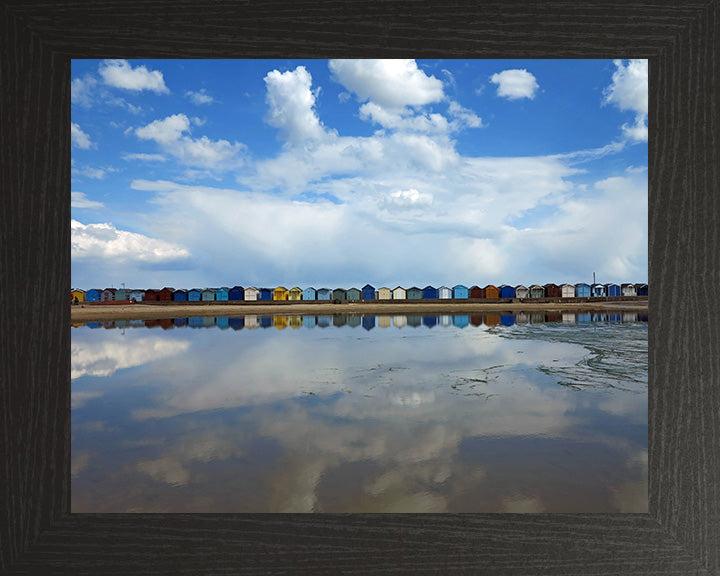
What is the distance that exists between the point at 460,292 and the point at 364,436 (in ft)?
142

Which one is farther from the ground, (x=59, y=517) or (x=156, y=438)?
(x=59, y=517)

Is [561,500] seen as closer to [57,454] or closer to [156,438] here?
[57,454]

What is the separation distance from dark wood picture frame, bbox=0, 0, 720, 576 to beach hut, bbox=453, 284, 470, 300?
148 feet

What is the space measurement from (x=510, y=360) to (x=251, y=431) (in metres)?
5.72

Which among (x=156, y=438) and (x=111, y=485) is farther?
(x=156, y=438)

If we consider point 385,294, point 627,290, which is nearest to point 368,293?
point 385,294

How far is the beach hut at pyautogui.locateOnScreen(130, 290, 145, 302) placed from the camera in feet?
138

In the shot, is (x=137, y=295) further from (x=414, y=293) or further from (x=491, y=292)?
(x=491, y=292)

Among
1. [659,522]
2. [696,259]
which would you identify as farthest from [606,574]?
[696,259]

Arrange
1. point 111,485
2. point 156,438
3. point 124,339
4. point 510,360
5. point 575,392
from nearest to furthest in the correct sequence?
point 111,485 → point 156,438 → point 575,392 → point 510,360 → point 124,339

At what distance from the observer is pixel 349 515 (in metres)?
1.04

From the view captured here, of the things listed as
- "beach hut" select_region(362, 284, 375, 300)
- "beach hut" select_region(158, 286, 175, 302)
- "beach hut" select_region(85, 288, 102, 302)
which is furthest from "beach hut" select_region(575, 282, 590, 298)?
"beach hut" select_region(85, 288, 102, 302)

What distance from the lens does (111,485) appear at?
2736 mm

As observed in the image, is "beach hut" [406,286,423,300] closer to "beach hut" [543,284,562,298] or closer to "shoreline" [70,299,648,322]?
"shoreline" [70,299,648,322]
